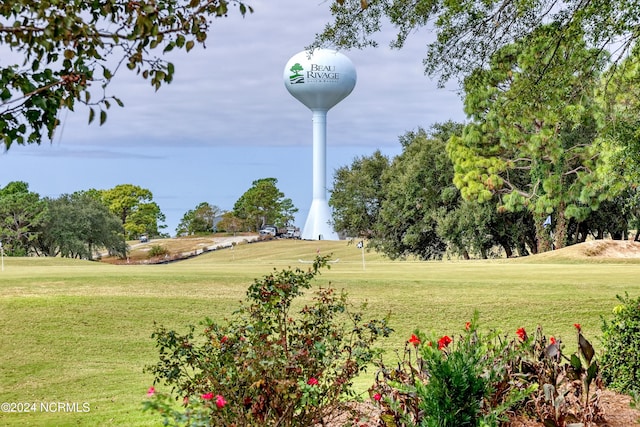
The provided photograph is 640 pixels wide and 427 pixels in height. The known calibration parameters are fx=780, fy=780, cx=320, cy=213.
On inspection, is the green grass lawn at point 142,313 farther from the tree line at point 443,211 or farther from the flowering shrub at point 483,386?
the tree line at point 443,211

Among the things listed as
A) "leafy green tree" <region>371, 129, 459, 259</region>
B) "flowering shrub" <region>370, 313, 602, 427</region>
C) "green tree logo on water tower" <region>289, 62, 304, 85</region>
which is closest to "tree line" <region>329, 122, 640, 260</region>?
"leafy green tree" <region>371, 129, 459, 259</region>

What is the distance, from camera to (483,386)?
179 inches

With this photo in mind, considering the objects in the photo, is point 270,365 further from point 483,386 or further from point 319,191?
point 319,191

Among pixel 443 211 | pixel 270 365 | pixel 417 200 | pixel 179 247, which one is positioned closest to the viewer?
pixel 270 365

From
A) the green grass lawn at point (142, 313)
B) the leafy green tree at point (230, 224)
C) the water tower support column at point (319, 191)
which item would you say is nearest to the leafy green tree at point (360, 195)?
the water tower support column at point (319, 191)

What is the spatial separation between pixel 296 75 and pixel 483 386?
→ 6243 cm

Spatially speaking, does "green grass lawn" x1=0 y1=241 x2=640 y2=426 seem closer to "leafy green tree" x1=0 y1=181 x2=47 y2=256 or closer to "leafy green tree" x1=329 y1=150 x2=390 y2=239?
"leafy green tree" x1=329 y1=150 x2=390 y2=239

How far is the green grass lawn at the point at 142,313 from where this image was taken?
10.5 metres

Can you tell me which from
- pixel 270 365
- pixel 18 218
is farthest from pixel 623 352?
pixel 18 218

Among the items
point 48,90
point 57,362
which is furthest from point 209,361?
point 57,362

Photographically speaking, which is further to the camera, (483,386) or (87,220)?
(87,220)

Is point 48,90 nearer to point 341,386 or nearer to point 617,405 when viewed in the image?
point 341,386

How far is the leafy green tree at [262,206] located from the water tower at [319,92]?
9.39 metres

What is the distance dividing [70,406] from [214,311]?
6.02 m
